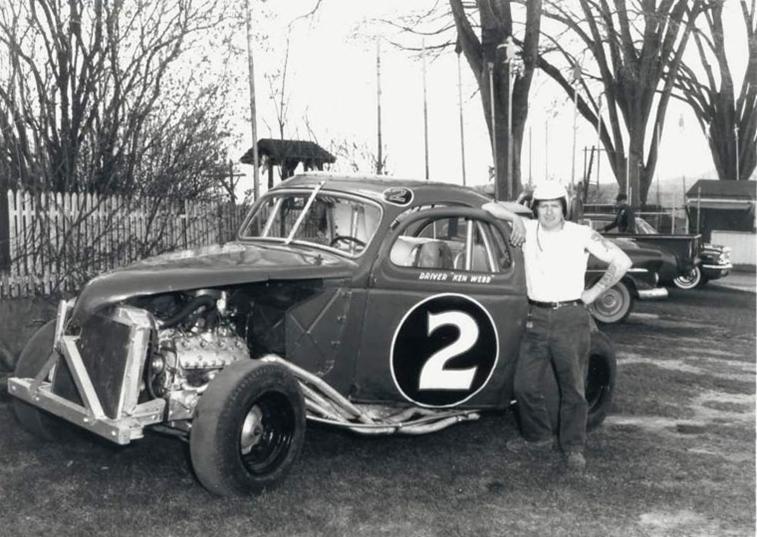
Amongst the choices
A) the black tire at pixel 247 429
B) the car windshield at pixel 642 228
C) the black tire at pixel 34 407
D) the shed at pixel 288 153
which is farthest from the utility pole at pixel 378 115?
the black tire at pixel 247 429

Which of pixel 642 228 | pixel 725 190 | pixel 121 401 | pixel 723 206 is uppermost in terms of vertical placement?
pixel 725 190

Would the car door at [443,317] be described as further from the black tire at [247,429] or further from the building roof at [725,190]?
the building roof at [725,190]

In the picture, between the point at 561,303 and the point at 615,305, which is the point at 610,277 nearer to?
the point at 561,303

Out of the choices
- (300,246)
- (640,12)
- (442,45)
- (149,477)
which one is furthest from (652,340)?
(442,45)

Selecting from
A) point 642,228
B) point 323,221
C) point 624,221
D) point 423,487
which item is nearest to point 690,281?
point 642,228

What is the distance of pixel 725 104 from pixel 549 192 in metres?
26.8

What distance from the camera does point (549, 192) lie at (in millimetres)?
5301

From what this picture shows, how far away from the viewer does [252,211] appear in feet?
21.3

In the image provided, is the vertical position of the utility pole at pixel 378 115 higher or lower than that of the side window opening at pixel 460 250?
higher

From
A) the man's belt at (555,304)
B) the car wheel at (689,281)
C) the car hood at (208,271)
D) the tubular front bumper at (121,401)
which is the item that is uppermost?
the car hood at (208,271)

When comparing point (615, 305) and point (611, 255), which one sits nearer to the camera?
point (611, 255)

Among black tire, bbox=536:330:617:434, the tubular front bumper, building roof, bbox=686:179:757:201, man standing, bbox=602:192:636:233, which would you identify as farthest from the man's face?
building roof, bbox=686:179:757:201

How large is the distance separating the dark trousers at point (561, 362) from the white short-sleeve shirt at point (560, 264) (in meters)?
0.10

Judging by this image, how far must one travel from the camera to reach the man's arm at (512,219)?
5.43 meters
